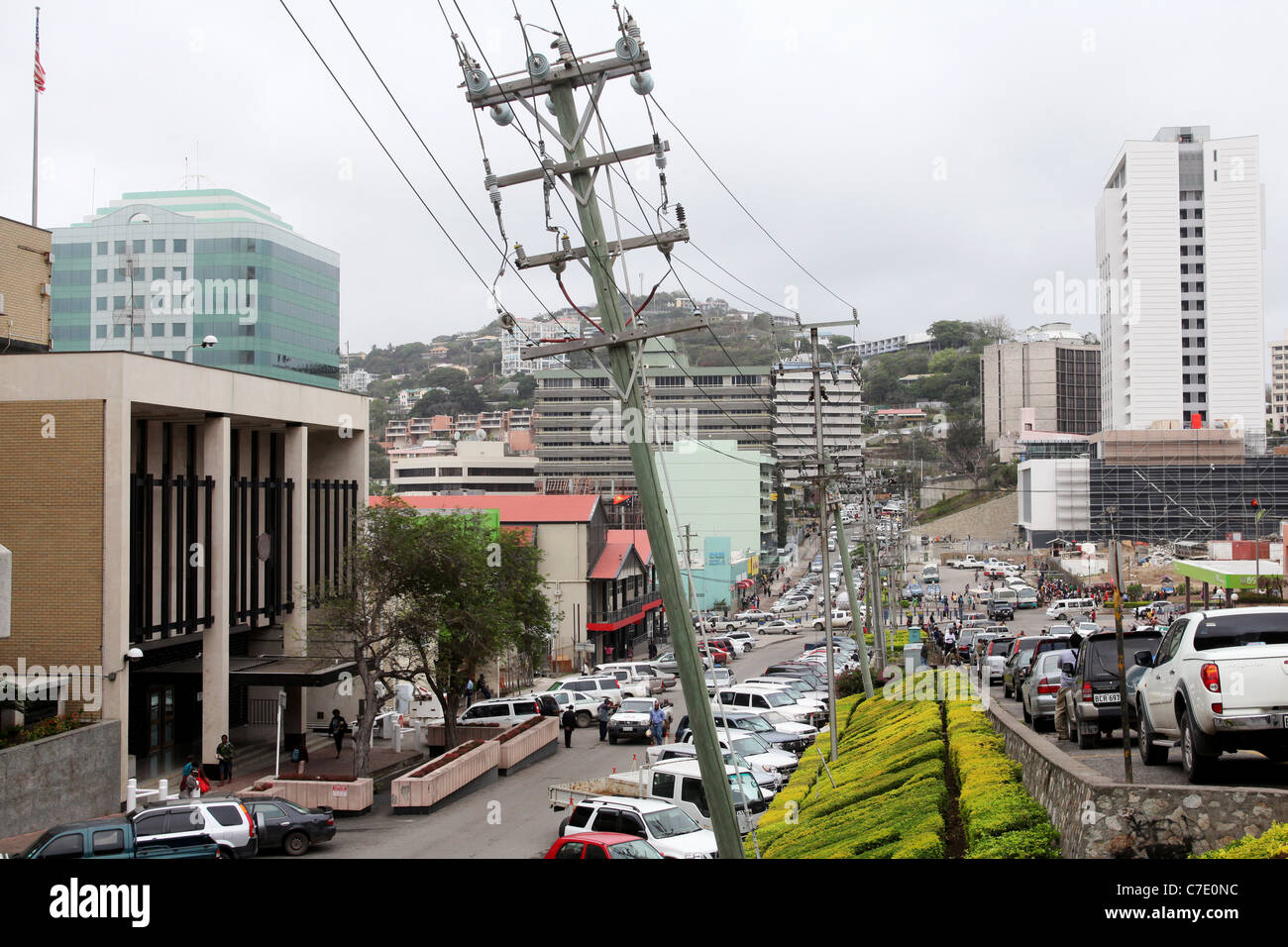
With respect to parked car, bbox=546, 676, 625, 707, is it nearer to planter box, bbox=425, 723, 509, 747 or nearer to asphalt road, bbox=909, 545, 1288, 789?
planter box, bbox=425, 723, 509, 747

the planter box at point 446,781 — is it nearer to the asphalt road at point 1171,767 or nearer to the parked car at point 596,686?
the parked car at point 596,686

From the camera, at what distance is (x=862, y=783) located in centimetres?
1677

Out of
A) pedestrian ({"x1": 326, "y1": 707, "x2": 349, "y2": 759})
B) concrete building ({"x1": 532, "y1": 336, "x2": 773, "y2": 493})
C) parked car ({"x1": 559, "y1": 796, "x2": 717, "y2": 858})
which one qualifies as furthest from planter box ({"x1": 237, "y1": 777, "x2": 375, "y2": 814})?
concrete building ({"x1": 532, "y1": 336, "x2": 773, "y2": 493})

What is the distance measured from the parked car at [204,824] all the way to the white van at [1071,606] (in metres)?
55.6

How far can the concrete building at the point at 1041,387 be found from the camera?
185500 millimetres

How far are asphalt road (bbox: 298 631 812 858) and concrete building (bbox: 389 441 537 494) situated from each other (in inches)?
4164

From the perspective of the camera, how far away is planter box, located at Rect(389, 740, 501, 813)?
24.4 metres

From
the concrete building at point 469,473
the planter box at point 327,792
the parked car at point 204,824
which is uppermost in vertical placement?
the concrete building at point 469,473

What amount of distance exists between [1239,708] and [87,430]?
77.5 feet

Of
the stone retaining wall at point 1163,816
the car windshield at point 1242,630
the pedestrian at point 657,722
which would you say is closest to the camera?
the stone retaining wall at point 1163,816

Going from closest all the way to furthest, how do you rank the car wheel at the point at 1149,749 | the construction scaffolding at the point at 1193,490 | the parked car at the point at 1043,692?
the car wheel at the point at 1149,749
the parked car at the point at 1043,692
the construction scaffolding at the point at 1193,490

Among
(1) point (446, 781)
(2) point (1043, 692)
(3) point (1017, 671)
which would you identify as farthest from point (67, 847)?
(3) point (1017, 671)

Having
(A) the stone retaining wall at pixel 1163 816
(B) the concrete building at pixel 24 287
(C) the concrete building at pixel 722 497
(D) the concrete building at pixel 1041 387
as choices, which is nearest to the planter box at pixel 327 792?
(B) the concrete building at pixel 24 287
